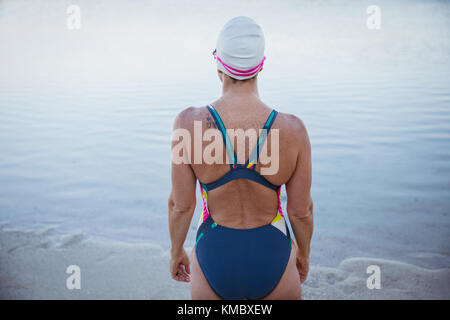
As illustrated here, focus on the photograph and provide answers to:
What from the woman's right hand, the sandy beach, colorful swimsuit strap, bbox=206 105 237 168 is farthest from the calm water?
colorful swimsuit strap, bbox=206 105 237 168

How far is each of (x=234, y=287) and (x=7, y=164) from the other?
19.0 feet

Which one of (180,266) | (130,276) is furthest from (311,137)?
(180,266)

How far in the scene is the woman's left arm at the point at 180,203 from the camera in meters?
1.53

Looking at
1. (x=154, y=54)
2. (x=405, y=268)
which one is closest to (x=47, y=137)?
(x=405, y=268)

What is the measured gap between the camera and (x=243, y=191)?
4.91 feet

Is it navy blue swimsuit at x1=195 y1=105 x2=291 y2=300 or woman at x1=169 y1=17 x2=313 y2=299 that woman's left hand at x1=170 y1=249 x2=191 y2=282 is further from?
navy blue swimsuit at x1=195 y1=105 x2=291 y2=300

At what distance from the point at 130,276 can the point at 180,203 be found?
1.73m

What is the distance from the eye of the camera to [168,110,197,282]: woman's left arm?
1.53m

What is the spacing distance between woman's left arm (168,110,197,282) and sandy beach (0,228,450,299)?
119 cm

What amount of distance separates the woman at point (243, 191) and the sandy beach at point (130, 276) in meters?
1.29

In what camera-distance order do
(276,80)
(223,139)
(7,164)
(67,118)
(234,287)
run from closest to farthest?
(223,139) < (234,287) < (7,164) < (67,118) < (276,80)
